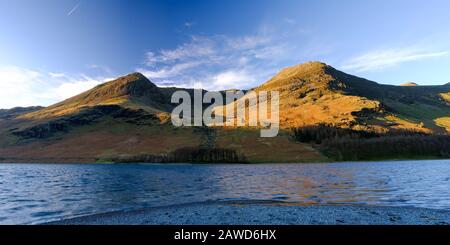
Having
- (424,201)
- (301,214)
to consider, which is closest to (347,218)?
(301,214)

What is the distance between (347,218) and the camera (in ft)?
110
